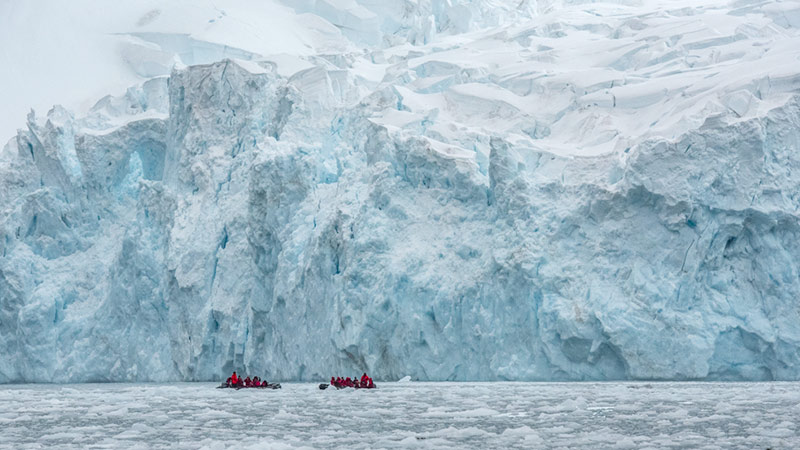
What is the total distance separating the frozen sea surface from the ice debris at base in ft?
8.98

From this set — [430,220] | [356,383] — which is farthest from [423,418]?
[430,220]

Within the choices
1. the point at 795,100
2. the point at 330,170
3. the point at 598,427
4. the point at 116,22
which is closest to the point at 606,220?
the point at 795,100

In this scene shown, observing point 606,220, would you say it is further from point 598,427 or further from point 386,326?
point 598,427

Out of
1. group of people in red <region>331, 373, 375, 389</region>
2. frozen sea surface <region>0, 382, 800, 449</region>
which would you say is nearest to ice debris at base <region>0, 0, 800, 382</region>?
group of people in red <region>331, 373, 375, 389</region>

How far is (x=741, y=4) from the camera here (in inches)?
1378

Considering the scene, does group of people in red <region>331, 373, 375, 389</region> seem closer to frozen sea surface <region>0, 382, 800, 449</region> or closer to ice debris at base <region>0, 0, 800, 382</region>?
frozen sea surface <region>0, 382, 800, 449</region>

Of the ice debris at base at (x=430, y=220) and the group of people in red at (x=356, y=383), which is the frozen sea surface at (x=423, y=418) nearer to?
the group of people in red at (x=356, y=383)

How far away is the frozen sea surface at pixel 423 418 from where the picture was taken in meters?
10.2

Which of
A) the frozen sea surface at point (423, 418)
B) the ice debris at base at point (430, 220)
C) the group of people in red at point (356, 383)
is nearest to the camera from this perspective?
the frozen sea surface at point (423, 418)

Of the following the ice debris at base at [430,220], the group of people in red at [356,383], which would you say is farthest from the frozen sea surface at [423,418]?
the ice debris at base at [430,220]

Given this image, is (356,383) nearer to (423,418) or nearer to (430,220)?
(430,220)

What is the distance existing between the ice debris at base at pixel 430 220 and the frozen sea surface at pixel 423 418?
2737 millimetres

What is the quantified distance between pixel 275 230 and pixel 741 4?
65.1 feet

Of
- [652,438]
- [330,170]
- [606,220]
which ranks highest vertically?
[330,170]
